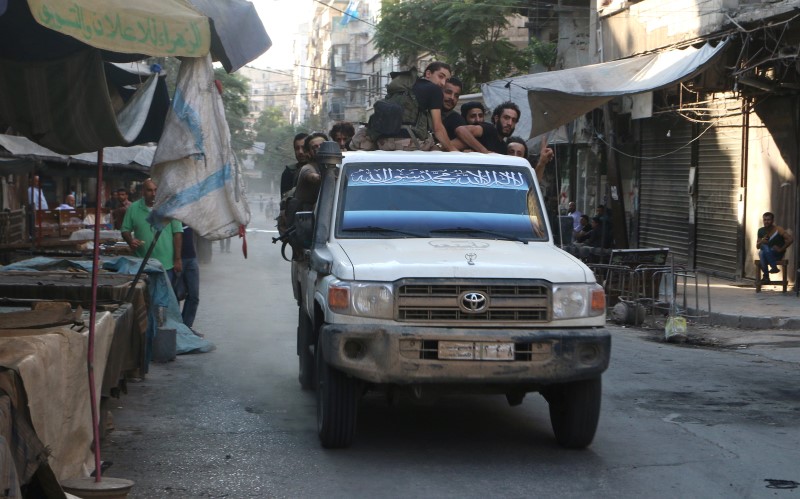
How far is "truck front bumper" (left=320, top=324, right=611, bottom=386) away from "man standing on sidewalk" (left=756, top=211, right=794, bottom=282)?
12850 millimetres

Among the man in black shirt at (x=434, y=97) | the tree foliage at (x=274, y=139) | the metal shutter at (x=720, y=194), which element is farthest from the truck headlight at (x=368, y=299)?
the tree foliage at (x=274, y=139)

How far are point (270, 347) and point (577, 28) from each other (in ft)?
77.2

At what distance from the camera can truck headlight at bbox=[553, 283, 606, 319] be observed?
6816mm

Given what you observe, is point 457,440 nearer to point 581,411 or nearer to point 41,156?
point 581,411

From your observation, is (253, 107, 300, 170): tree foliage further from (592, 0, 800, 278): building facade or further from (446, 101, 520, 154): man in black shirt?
(446, 101, 520, 154): man in black shirt

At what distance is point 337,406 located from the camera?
695 cm

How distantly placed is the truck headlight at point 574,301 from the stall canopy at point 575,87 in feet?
34.6

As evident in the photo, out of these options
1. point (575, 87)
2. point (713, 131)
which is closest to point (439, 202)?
point (575, 87)

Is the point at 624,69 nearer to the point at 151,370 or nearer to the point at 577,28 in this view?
the point at 151,370

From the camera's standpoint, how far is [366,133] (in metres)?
9.27

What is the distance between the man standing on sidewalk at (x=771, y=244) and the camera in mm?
18406

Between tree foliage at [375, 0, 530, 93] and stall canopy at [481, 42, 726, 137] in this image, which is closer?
stall canopy at [481, 42, 726, 137]

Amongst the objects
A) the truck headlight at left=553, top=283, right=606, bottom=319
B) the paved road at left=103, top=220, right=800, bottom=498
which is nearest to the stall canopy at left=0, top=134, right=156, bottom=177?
the paved road at left=103, top=220, right=800, bottom=498

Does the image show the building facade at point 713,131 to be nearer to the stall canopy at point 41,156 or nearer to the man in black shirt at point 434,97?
the man in black shirt at point 434,97
